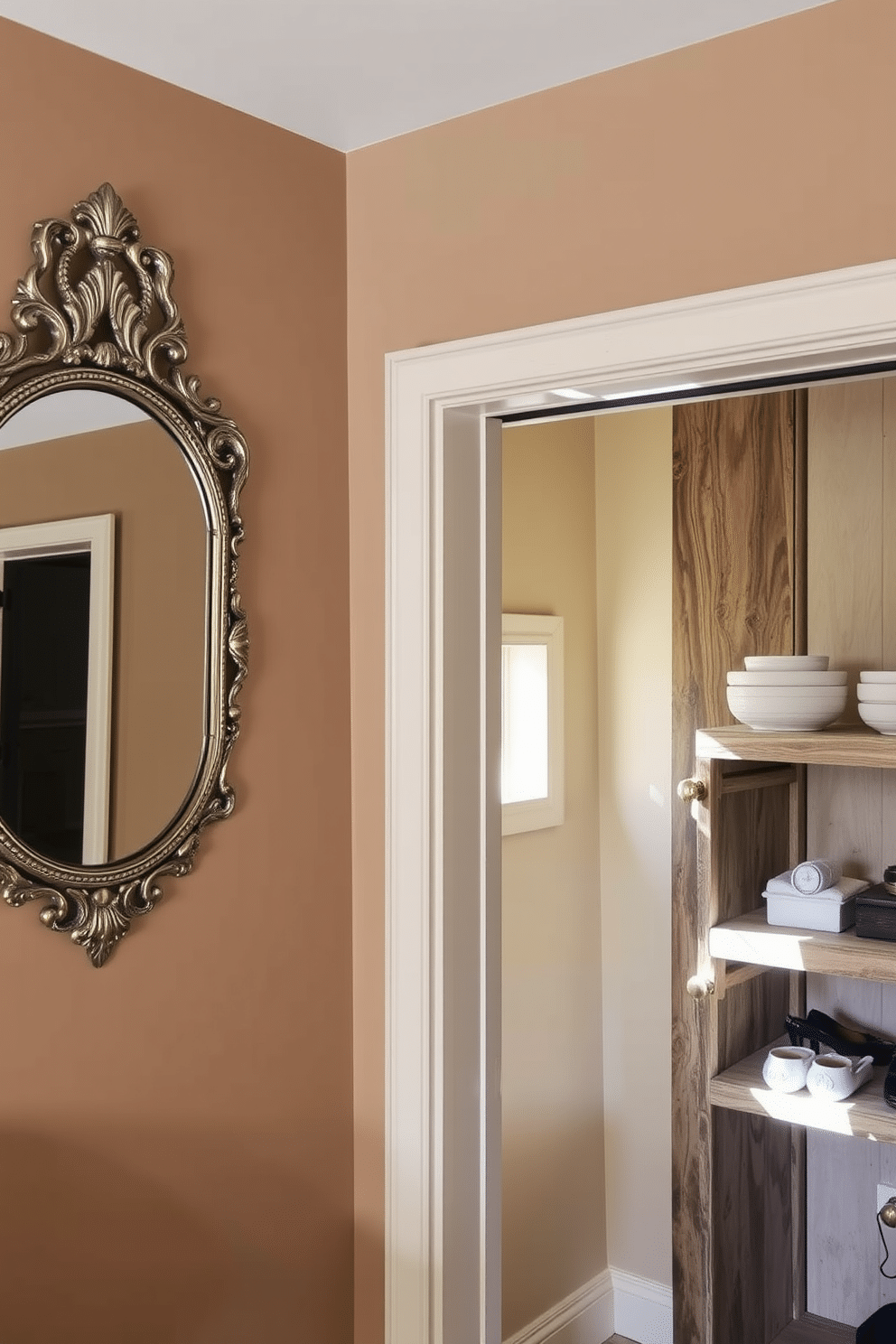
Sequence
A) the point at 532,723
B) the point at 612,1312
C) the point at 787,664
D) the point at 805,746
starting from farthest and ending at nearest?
the point at 612,1312, the point at 532,723, the point at 787,664, the point at 805,746

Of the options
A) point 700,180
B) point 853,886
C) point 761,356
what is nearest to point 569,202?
point 700,180

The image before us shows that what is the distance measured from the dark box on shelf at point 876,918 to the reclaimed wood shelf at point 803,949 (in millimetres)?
14

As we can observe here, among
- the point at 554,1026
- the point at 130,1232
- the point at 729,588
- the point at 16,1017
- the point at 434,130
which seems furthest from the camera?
the point at 554,1026

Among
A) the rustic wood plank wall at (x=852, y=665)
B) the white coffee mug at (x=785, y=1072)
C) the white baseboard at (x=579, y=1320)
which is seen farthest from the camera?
the white baseboard at (x=579, y=1320)

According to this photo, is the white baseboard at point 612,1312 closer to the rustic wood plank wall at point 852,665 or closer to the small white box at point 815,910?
the rustic wood plank wall at point 852,665

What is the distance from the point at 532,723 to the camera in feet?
10.1

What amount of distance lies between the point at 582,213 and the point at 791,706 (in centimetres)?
114

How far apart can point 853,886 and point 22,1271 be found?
69.3 inches

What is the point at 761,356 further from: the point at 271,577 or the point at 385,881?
the point at 385,881

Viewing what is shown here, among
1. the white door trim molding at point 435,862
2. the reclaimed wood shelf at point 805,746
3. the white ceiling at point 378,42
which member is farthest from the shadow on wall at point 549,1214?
the white ceiling at point 378,42

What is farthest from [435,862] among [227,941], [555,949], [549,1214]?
[549,1214]

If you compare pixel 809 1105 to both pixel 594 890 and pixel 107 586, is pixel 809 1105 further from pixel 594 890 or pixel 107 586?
pixel 107 586

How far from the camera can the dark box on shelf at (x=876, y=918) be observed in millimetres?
2422

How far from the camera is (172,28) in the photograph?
5.31ft
